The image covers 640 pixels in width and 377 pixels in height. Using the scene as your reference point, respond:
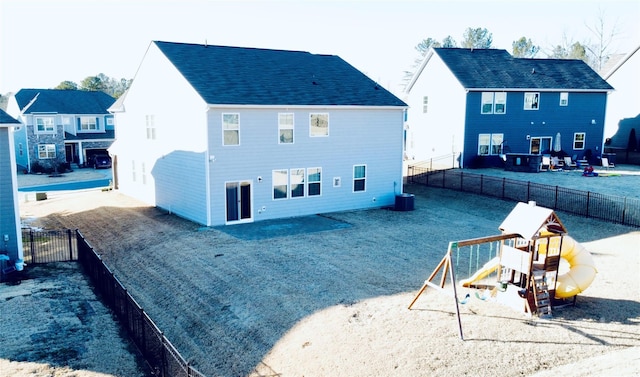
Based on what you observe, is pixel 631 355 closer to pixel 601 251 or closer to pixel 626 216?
pixel 601 251

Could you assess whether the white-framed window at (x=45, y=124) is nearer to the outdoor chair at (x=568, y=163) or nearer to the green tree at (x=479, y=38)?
the outdoor chair at (x=568, y=163)

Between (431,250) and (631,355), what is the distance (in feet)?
28.9

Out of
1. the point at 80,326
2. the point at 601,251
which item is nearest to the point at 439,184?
the point at 601,251

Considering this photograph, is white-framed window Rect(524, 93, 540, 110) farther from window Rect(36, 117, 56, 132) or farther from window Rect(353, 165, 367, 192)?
window Rect(36, 117, 56, 132)

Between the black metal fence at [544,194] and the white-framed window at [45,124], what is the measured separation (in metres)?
34.9

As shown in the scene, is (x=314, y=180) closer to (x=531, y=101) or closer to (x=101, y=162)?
(x=531, y=101)

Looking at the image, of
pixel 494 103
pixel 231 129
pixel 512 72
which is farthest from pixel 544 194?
pixel 231 129

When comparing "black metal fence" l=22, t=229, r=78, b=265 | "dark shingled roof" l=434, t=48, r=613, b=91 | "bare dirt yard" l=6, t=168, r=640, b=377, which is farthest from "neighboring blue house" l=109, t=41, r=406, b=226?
"dark shingled roof" l=434, t=48, r=613, b=91

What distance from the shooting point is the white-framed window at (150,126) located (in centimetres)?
2703

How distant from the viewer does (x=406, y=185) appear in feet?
110

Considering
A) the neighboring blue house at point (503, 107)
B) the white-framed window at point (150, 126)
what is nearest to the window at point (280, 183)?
the white-framed window at point (150, 126)

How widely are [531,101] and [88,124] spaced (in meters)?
41.5

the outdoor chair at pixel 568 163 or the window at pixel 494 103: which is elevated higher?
the window at pixel 494 103

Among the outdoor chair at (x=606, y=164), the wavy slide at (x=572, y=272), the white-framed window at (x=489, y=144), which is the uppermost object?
the white-framed window at (x=489, y=144)
